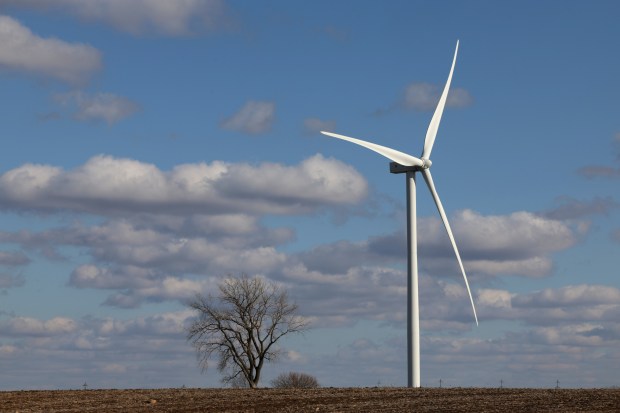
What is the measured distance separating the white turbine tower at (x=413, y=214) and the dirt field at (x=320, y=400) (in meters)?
5.77

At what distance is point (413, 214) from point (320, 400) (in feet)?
61.6

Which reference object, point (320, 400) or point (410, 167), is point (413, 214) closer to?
point (410, 167)

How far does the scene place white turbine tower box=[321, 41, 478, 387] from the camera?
63531 millimetres

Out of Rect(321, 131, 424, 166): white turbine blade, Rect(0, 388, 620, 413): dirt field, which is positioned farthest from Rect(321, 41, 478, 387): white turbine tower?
Rect(0, 388, 620, 413): dirt field

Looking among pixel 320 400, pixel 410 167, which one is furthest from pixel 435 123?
pixel 320 400

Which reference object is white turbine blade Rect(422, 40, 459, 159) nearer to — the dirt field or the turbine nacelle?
the turbine nacelle

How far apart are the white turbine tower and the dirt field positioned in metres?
5.77

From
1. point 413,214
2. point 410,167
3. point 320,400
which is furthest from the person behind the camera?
point 410,167

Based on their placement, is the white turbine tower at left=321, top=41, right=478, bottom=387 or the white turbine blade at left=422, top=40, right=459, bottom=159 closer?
the white turbine tower at left=321, top=41, right=478, bottom=387

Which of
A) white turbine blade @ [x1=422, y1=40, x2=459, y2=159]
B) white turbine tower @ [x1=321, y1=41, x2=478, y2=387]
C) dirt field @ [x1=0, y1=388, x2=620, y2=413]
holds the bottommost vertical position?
dirt field @ [x1=0, y1=388, x2=620, y2=413]

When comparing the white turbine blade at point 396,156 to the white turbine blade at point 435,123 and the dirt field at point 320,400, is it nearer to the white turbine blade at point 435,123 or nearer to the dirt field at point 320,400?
the white turbine blade at point 435,123

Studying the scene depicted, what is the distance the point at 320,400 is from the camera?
2000 inches

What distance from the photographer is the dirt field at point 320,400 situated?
45969mm

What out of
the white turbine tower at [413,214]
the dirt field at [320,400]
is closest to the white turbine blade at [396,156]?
the white turbine tower at [413,214]
